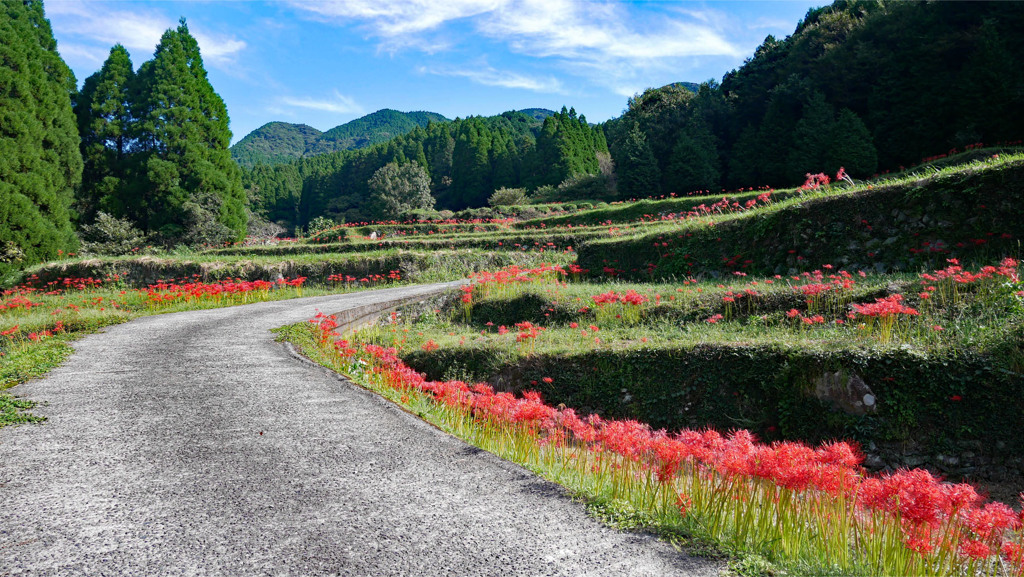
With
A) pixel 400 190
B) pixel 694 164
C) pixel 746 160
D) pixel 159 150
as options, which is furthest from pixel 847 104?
pixel 159 150

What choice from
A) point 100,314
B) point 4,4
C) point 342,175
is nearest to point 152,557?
point 100,314

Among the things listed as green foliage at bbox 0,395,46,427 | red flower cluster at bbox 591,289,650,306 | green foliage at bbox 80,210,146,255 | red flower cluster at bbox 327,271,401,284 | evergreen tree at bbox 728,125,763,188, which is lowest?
green foliage at bbox 0,395,46,427

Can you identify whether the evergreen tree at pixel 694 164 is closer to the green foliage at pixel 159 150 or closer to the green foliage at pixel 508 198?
the green foliage at pixel 508 198

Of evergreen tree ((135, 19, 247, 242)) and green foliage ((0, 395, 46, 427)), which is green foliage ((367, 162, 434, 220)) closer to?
evergreen tree ((135, 19, 247, 242))

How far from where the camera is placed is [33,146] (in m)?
19.9

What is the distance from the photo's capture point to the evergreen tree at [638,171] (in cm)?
3400

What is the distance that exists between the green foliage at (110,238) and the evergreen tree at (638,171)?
2752cm

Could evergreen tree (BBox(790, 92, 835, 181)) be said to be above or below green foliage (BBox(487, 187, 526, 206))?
above

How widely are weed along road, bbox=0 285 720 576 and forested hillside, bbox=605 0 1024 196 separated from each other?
27.9 metres

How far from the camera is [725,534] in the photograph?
267 centimetres

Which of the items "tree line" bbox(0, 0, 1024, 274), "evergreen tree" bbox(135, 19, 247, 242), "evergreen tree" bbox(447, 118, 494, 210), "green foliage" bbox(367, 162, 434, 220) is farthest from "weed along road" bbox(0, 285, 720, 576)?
"evergreen tree" bbox(447, 118, 494, 210)

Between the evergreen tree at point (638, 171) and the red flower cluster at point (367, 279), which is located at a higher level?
the evergreen tree at point (638, 171)

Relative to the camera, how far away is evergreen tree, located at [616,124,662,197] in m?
34.0

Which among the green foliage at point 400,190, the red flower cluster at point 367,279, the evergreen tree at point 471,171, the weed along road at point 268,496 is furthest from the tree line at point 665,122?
the evergreen tree at point 471,171
